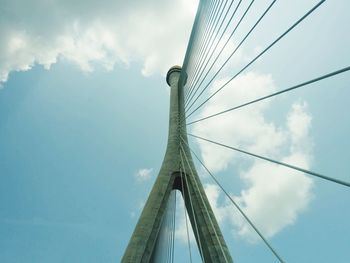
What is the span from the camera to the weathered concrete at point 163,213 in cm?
765

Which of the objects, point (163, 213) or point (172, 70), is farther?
point (172, 70)

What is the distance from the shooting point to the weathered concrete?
25.1ft

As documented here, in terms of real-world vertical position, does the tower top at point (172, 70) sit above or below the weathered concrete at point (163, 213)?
above

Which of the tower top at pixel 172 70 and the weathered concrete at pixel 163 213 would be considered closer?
the weathered concrete at pixel 163 213

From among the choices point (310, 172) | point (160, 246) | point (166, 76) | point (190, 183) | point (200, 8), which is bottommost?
point (160, 246)

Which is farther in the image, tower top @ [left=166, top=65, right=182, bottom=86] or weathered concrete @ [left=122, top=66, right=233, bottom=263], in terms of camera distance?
tower top @ [left=166, top=65, right=182, bottom=86]

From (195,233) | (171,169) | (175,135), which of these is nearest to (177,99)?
(175,135)

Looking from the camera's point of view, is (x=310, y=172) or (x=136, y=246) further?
(x=136, y=246)

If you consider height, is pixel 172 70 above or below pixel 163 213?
above

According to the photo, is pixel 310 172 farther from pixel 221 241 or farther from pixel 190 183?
pixel 190 183

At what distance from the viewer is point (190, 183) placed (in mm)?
9414

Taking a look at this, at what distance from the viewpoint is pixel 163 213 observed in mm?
8680

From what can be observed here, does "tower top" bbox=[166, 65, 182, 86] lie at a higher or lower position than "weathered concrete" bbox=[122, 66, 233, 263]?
higher

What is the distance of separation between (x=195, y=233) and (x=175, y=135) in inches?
163
